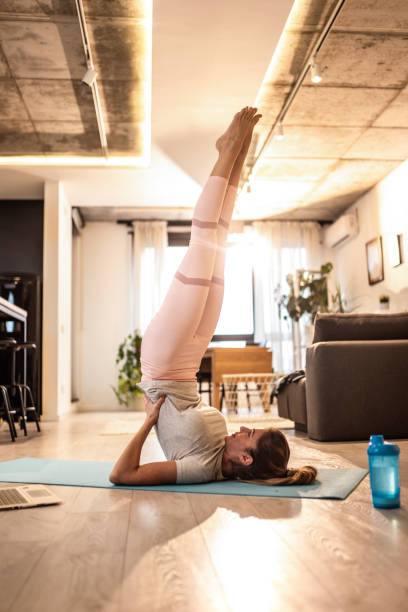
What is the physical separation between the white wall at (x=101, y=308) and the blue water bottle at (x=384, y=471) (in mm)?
7018

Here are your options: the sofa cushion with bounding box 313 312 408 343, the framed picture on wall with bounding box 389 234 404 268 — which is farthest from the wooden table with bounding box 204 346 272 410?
the sofa cushion with bounding box 313 312 408 343

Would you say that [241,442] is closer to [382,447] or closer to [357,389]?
[382,447]

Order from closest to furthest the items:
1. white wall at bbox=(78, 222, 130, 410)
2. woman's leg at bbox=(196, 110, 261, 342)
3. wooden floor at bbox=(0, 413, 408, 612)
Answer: wooden floor at bbox=(0, 413, 408, 612), woman's leg at bbox=(196, 110, 261, 342), white wall at bbox=(78, 222, 130, 410)

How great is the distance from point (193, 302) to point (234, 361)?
4759mm

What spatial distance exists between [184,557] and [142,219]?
792 cm

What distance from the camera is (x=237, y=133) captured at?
7.20ft

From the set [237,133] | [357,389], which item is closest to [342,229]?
[357,389]

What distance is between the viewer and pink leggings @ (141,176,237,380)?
6.66ft

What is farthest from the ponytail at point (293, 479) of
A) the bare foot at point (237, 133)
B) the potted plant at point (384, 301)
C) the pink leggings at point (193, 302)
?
the potted plant at point (384, 301)

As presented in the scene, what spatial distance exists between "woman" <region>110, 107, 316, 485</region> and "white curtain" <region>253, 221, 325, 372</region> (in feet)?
21.7

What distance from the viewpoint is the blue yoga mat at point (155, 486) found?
2.00 meters

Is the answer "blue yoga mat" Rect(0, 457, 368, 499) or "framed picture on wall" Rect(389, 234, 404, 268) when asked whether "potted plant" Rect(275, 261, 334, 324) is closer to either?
"framed picture on wall" Rect(389, 234, 404, 268)

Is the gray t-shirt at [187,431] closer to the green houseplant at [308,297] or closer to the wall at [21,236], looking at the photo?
the wall at [21,236]

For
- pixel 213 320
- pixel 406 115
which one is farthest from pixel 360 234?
pixel 213 320
